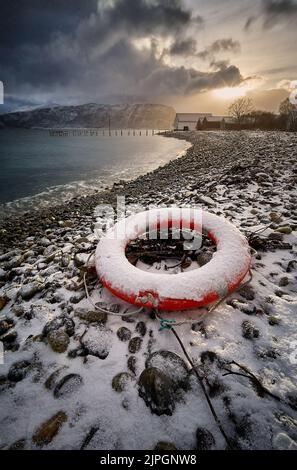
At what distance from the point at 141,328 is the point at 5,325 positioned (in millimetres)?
1191

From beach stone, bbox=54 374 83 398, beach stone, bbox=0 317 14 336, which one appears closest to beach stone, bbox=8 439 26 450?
beach stone, bbox=54 374 83 398

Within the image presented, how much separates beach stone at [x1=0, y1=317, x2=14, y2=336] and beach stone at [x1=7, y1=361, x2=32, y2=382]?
40 centimetres

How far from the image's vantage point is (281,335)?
1.60 m

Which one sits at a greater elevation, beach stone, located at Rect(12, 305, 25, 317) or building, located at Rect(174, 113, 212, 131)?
building, located at Rect(174, 113, 212, 131)

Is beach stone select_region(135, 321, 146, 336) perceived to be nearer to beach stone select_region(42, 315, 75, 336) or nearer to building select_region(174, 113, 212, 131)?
beach stone select_region(42, 315, 75, 336)

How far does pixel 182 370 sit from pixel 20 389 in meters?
1.07

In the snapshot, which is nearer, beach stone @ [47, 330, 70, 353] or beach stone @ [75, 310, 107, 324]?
beach stone @ [47, 330, 70, 353]

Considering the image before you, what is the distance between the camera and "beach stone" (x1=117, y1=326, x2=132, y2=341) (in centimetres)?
168

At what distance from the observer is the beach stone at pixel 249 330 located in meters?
1.62

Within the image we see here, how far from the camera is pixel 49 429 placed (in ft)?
4.00

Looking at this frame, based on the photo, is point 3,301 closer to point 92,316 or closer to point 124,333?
point 92,316

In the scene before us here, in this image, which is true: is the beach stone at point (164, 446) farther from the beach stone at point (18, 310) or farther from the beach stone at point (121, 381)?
the beach stone at point (18, 310)
